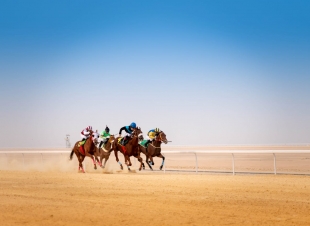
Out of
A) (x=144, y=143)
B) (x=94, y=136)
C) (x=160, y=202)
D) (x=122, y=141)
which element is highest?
(x=94, y=136)

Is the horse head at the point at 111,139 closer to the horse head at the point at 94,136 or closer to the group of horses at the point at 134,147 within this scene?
the group of horses at the point at 134,147

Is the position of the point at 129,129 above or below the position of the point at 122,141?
above

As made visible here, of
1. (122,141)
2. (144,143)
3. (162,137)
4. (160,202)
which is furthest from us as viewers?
(122,141)

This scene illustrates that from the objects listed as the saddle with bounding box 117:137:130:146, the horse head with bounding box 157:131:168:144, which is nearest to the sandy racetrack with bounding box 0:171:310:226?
the horse head with bounding box 157:131:168:144

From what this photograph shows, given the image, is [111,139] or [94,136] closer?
[94,136]

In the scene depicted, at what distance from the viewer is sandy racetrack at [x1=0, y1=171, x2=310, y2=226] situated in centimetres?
1030

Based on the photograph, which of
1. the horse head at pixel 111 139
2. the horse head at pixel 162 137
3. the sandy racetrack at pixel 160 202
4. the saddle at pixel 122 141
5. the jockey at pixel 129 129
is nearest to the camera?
the sandy racetrack at pixel 160 202

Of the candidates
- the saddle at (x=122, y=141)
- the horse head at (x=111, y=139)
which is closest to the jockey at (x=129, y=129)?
the saddle at (x=122, y=141)

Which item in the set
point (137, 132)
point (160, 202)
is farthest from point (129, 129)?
point (160, 202)

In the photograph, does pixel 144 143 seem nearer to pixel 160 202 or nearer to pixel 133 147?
pixel 133 147

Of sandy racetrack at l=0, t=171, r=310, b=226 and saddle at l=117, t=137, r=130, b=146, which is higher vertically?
saddle at l=117, t=137, r=130, b=146

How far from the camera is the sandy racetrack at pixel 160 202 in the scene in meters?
10.3

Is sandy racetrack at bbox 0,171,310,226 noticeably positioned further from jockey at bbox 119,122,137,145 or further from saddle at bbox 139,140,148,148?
jockey at bbox 119,122,137,145

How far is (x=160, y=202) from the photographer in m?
12.7
